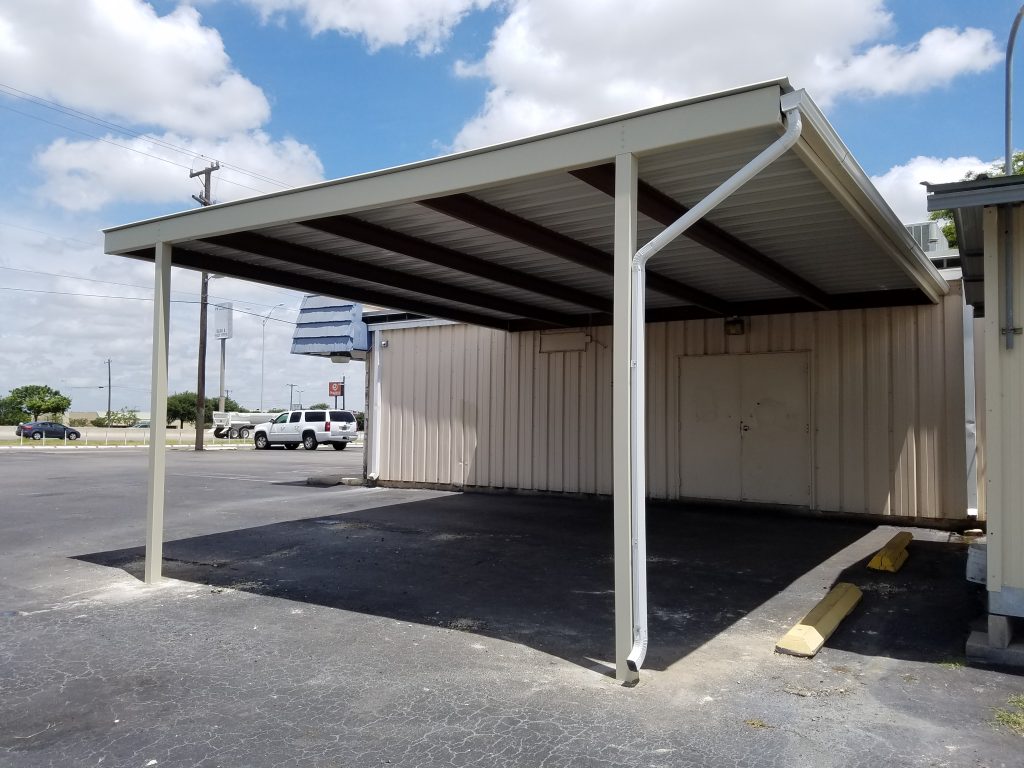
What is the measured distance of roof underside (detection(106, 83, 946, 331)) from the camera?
484 cm

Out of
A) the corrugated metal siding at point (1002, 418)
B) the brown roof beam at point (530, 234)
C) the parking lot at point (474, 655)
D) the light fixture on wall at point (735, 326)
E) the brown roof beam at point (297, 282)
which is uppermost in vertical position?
the brown roof beam at point (530, 234)

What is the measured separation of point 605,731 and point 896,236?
5515 mm

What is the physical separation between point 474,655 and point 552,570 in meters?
2.63

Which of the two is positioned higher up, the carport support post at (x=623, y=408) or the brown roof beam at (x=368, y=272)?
the brown roof beam at (x=368, y=272)

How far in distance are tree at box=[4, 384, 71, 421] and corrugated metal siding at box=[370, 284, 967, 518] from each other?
57447mm

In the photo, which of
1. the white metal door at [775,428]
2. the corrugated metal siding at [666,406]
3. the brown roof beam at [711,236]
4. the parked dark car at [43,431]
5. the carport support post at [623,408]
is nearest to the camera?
the carport support post at [623,408]

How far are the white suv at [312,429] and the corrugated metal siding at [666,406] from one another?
17.1m

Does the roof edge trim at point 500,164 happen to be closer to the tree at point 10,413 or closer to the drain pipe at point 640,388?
the drain pipe at point 640,388

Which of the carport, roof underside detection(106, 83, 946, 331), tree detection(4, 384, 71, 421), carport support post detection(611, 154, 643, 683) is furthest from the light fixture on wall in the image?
tree detection(4, 384, 71, 421)

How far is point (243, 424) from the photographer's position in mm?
45812

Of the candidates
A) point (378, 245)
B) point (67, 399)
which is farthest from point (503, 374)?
point (67, 399)

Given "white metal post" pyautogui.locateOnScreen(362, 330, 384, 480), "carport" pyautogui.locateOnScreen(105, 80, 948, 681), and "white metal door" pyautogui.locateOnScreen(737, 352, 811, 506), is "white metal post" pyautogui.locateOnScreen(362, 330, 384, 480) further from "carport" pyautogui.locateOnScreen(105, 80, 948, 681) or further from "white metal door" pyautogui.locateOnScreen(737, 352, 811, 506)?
"white metal door" pyautogui.locateOnScreen(737, 352, 811, 506)

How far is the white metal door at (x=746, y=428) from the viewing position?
10.9 m

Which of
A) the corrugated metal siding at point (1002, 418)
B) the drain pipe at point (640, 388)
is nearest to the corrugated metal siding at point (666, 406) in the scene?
the corrugated metal siding at point (1002, 418)
